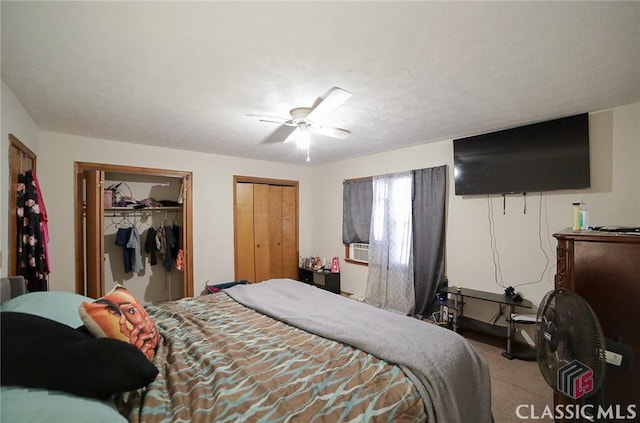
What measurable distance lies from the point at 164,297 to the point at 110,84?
3529mm

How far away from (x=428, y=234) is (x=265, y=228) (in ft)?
8.67

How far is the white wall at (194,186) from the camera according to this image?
3039mm

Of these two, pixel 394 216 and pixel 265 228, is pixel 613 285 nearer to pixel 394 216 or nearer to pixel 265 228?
pixel 394 216

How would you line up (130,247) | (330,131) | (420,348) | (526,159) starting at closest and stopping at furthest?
(420,348) → (330,131) → (526,159) → (130,247)

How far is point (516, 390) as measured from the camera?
220 centimetres

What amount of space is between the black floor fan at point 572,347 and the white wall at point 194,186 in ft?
12.8

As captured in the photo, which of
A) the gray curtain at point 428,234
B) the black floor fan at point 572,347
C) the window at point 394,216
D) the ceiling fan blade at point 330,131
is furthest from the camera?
the window at point 394,216

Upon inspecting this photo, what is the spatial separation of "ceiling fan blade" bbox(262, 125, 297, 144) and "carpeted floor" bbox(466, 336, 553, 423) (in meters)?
2.97

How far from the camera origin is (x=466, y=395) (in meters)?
1.46

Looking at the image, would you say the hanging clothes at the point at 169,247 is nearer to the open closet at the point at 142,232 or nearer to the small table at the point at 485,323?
the open closet at the point at 142,232

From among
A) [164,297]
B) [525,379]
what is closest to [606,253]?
[525,379]

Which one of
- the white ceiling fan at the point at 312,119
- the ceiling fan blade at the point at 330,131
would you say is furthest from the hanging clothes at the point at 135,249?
the ceiling fan blade at the point at 330,131

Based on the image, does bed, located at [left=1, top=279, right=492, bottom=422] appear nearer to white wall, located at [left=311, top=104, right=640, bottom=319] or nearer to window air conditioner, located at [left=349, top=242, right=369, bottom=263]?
white wall, located at [left=311, top=104, right=640, bottom=319]

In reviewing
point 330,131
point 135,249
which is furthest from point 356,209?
point 135,249
